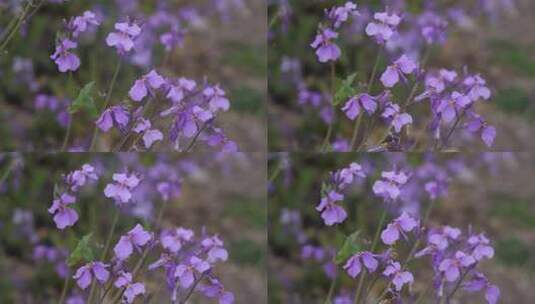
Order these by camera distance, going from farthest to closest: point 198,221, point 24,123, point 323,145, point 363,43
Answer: point 198,221
point 24,123
point 363,43
point 323,145

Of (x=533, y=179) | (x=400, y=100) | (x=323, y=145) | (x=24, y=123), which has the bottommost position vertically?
(x=533, y=179)

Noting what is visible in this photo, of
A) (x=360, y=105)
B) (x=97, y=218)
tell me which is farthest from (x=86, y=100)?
(x=97, y=218)

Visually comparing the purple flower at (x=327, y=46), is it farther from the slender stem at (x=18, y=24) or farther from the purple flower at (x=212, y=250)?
the slender stem at (x=18, y=24)

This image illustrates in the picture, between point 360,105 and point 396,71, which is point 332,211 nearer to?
point 360,105

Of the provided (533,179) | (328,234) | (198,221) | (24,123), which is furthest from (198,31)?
(533,179)

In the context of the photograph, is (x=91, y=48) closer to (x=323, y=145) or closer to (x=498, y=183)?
(x=323, y=145)

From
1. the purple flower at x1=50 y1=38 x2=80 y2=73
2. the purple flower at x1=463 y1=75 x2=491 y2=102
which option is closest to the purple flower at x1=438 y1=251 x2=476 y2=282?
the purple flower at x1=463 y1=75 x2=491 y2=102

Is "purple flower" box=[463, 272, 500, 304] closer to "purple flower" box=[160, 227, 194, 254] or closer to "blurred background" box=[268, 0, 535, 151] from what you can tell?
"blurred background" box=[268, 0, 535, 151]
